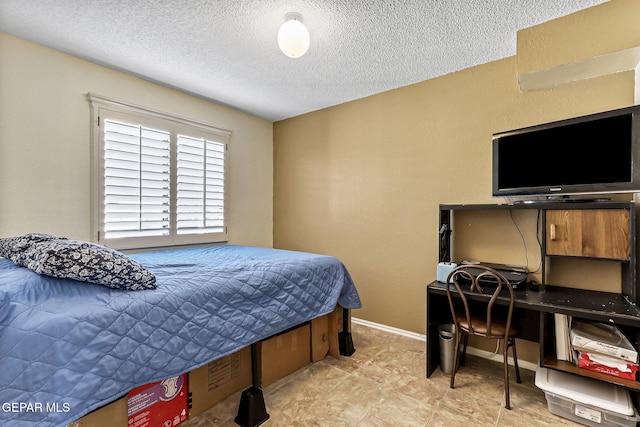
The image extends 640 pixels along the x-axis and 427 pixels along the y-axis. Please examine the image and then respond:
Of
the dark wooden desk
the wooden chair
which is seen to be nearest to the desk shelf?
the dark wooden desk

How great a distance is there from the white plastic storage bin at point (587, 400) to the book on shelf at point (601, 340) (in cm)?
23

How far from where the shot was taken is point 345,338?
8.27 ft

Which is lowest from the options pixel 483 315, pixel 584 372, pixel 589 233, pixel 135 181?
pixel 584 372

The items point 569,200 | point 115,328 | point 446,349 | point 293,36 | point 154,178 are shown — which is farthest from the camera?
point 154,178

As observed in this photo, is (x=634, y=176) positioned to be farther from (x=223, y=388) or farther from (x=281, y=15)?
(x=223, y=388)

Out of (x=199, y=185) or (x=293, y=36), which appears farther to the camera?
(x=199, y=185)

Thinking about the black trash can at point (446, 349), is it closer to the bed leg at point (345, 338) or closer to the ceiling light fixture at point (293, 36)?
the bed leg at point (345, 338)

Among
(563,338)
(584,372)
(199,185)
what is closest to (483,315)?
(563,338)

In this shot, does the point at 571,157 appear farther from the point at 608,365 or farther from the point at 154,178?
the point at 154,178

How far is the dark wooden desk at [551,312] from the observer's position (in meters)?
1.59

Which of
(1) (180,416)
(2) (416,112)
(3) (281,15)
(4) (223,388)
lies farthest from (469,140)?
(1) (180,416)

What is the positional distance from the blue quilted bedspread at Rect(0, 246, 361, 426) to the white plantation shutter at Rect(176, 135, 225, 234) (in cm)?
112

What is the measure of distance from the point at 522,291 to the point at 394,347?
3.90ft

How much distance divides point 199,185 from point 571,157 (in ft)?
10.6
